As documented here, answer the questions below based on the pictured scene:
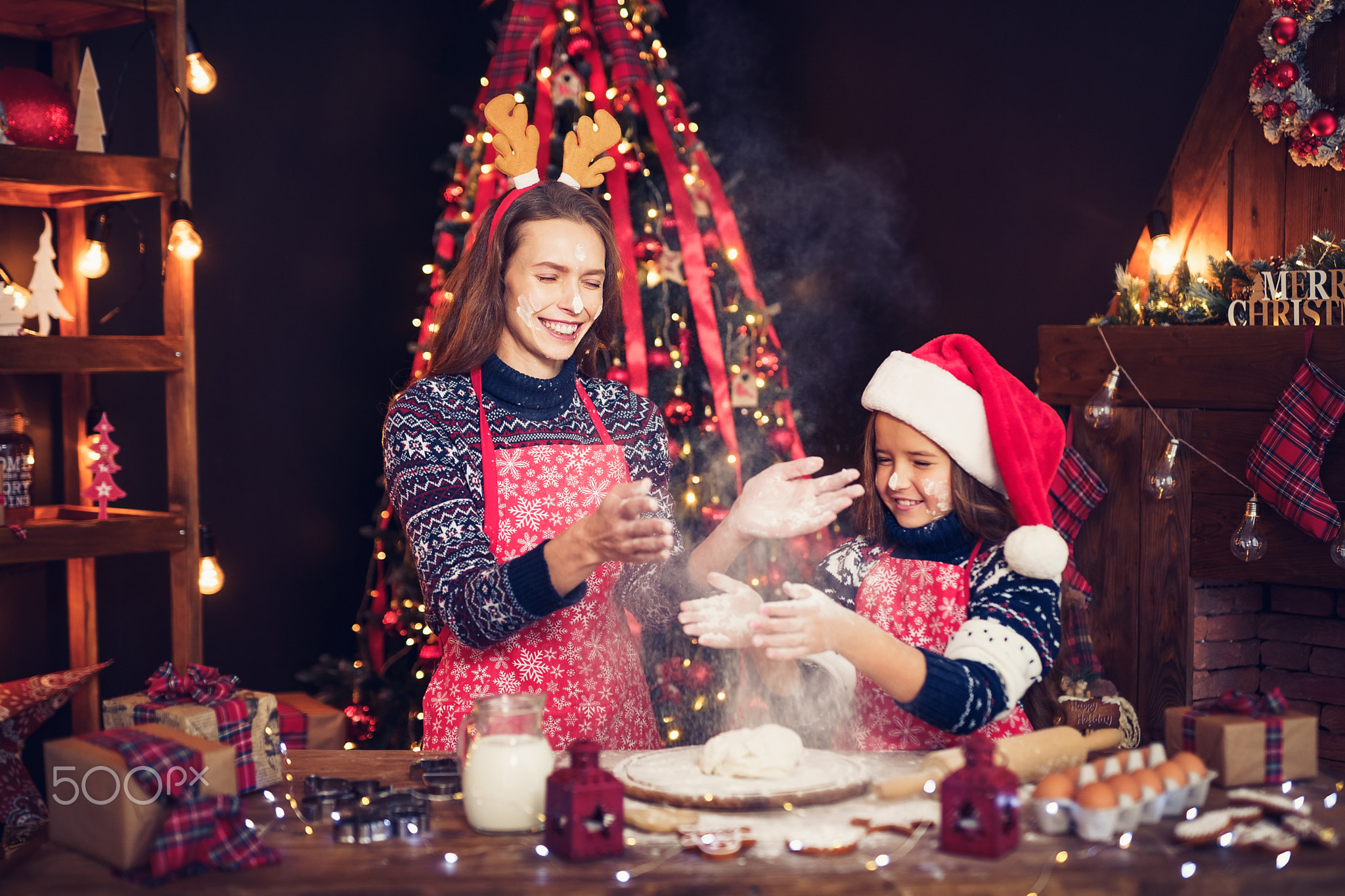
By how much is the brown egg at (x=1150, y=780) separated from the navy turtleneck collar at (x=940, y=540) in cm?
60

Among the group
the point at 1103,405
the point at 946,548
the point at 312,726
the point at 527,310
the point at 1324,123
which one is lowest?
the point at 312,726

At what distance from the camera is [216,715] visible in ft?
4.67

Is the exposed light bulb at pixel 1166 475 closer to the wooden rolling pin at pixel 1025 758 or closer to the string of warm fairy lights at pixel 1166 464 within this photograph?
the string of warm fairy lights at pixel 1166 464

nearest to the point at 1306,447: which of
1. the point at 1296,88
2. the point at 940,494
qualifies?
the point at 1296,88

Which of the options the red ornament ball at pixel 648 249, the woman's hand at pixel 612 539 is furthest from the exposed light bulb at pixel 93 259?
the woman's hand at pixel 612 539

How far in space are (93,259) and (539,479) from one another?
5.55 ft

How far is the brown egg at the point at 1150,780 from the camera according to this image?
129 centimetres

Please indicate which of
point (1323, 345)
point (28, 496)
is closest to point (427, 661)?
point (28, 496)

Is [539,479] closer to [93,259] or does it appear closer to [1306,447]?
[93,259]

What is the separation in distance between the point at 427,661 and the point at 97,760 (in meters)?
2.24

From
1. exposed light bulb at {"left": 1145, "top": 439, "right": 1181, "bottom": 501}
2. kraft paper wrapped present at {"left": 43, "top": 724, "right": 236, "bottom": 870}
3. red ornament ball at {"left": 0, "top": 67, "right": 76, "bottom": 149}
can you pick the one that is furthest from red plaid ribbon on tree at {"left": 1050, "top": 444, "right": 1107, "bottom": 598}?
red ornament ball at {"left": 0, "top": 67, "right": 76, "bottom": 149}

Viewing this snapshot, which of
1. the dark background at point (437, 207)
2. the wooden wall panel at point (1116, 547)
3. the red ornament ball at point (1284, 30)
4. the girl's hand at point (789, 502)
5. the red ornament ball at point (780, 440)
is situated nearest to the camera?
the girl's hand at point (789, 502)

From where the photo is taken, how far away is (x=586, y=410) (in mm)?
2072

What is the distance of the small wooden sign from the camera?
114 inches
